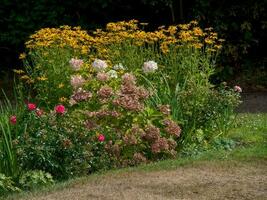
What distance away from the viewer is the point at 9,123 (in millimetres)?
7613

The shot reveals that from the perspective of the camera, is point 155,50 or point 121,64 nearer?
point 121,64

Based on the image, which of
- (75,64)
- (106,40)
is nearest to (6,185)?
(75,64)

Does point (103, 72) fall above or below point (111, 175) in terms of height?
above

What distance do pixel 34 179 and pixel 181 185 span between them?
4.23ft

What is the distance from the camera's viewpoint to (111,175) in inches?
264

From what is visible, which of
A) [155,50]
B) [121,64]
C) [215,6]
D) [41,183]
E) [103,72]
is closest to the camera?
[41,183]

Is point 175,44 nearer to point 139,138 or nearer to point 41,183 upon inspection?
point 139,138

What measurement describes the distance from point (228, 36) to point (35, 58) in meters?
6.01

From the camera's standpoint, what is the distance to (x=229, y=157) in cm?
739

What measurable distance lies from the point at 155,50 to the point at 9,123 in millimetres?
2843

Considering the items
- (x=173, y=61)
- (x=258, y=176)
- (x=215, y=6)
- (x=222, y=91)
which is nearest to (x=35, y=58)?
(x=173, y=61)

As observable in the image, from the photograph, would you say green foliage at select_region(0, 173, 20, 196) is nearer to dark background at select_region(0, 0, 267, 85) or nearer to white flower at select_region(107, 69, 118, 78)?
white flower at select_region(107, 69, 118, 78)

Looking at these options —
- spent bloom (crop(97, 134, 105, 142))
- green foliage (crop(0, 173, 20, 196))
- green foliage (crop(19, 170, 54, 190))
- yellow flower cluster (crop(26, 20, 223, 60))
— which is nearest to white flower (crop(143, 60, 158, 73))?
yellow flower cluster (crop(26, 20, 223, 60))

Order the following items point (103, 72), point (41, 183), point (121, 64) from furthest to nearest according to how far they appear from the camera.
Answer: point (121, 64) < point (103, 72) < point (41, 183)
